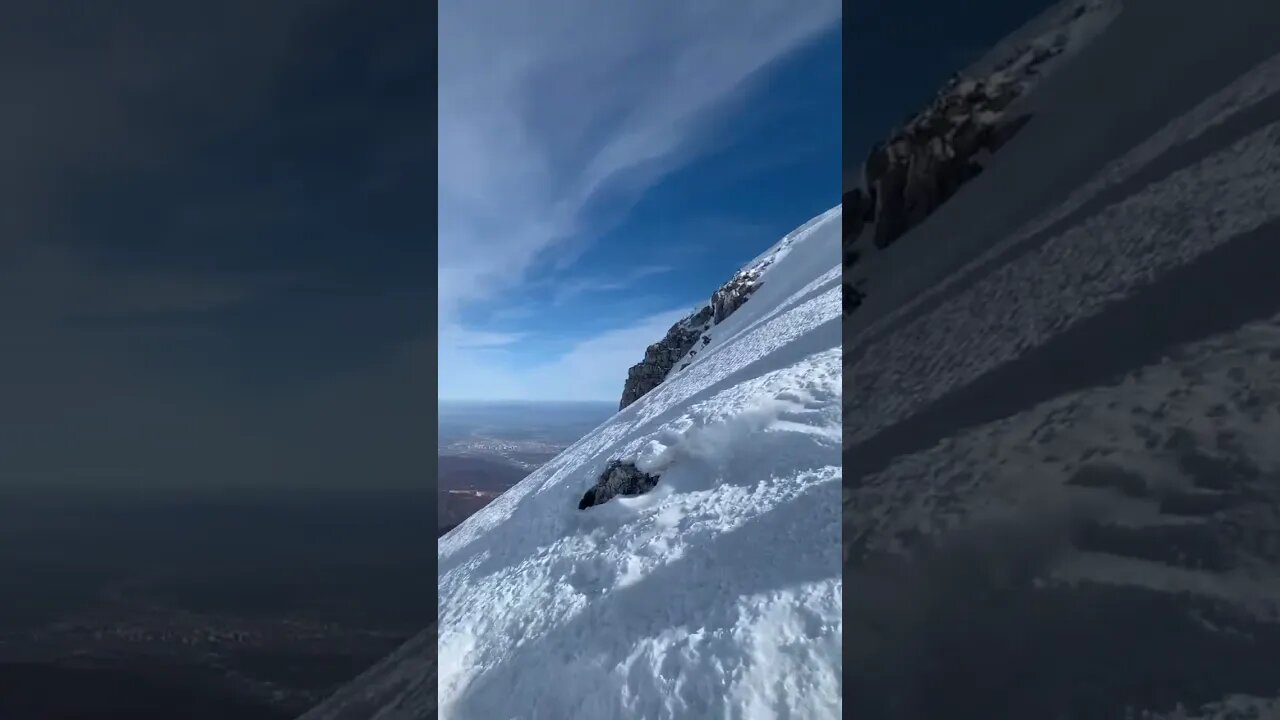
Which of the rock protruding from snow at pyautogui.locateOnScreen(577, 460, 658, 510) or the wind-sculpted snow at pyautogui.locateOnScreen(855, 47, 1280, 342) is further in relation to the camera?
the rock protruding from snow at pyautogui.locateOnScreen(577, 460, 658, 510)

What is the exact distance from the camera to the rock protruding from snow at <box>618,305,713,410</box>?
28859 mm

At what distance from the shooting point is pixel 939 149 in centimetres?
274

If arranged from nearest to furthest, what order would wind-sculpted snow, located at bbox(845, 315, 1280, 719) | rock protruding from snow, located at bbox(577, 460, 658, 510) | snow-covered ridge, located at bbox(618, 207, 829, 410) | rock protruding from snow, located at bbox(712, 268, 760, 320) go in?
wind-sculpted snow, located at bbox(845, 315, 1280, 719), rock protruding from snow, located at bbox(577, 460, 658, 510), snow-covered ridge, located at bbox(618, 207, 829, 410), rock protruding from snow, located at bbox(712, 268, 760, 320)

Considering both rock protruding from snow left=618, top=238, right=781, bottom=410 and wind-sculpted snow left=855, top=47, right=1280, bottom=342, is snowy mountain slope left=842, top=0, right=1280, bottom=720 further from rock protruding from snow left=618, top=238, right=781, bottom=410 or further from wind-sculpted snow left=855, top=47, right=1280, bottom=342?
rock protruding from snow left=618, top=238, right=781, bottom=410

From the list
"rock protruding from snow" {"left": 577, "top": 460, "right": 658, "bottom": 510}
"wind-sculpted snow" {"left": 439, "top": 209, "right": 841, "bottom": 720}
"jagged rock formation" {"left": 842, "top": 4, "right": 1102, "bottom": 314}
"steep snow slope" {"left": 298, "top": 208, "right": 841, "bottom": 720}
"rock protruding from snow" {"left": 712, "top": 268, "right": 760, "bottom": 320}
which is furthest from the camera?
"rock protruding from snow" {"left": 712, "top": 268, "right": 760, "bottom": 320}

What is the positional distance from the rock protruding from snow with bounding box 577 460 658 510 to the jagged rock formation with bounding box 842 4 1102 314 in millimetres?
6680

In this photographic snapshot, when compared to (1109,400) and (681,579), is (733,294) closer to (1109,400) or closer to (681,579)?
(681,579)

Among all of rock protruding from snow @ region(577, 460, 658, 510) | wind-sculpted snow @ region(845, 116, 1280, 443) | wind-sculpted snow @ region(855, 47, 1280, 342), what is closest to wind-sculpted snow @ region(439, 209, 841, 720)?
rock protruding from snow @ region(577, 460, 658, 510)

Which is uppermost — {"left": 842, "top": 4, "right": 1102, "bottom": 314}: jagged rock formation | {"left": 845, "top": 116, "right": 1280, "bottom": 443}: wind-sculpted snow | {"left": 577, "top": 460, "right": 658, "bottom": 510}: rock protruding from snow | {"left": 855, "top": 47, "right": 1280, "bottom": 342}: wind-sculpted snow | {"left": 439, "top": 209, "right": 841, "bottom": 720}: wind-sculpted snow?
{"left": 842, "top": 4, "right": 1102, "bottom": 314}: jagged rock formation

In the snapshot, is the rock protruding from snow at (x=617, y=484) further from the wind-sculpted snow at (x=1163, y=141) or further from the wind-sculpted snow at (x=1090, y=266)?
the wind-sculpted snow at (x=1163, y=141)

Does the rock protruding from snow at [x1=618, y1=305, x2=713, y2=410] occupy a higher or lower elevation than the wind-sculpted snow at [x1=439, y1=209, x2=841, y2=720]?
higher

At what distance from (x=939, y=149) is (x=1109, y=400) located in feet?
4.57

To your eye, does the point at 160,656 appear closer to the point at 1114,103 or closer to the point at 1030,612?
the point at 1030,612

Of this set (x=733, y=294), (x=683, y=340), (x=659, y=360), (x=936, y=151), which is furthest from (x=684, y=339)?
(x=936, y=151)
